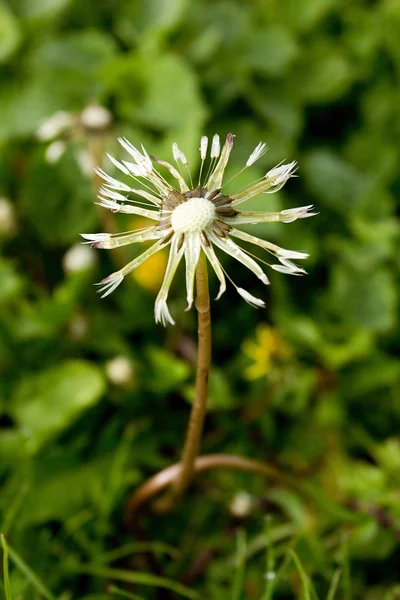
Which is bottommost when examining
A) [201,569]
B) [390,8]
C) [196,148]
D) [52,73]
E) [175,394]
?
[201,569]

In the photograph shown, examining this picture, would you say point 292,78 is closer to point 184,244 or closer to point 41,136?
point 41,136

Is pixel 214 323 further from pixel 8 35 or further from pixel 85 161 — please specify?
pixel 8 35

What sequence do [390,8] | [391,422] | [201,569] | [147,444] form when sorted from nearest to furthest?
1. [201,569]
2. [147,444]
3. [391,422]
4. [390,8]

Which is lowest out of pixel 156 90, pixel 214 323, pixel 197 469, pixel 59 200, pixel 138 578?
pixel 138 578

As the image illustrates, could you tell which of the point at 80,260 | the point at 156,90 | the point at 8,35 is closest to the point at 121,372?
the point at 80,260

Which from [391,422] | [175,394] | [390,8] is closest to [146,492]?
[175,394]

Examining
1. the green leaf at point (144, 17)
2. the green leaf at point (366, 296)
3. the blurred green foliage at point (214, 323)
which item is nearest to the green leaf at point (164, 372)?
the blurred green foliage at point (214, 323)
